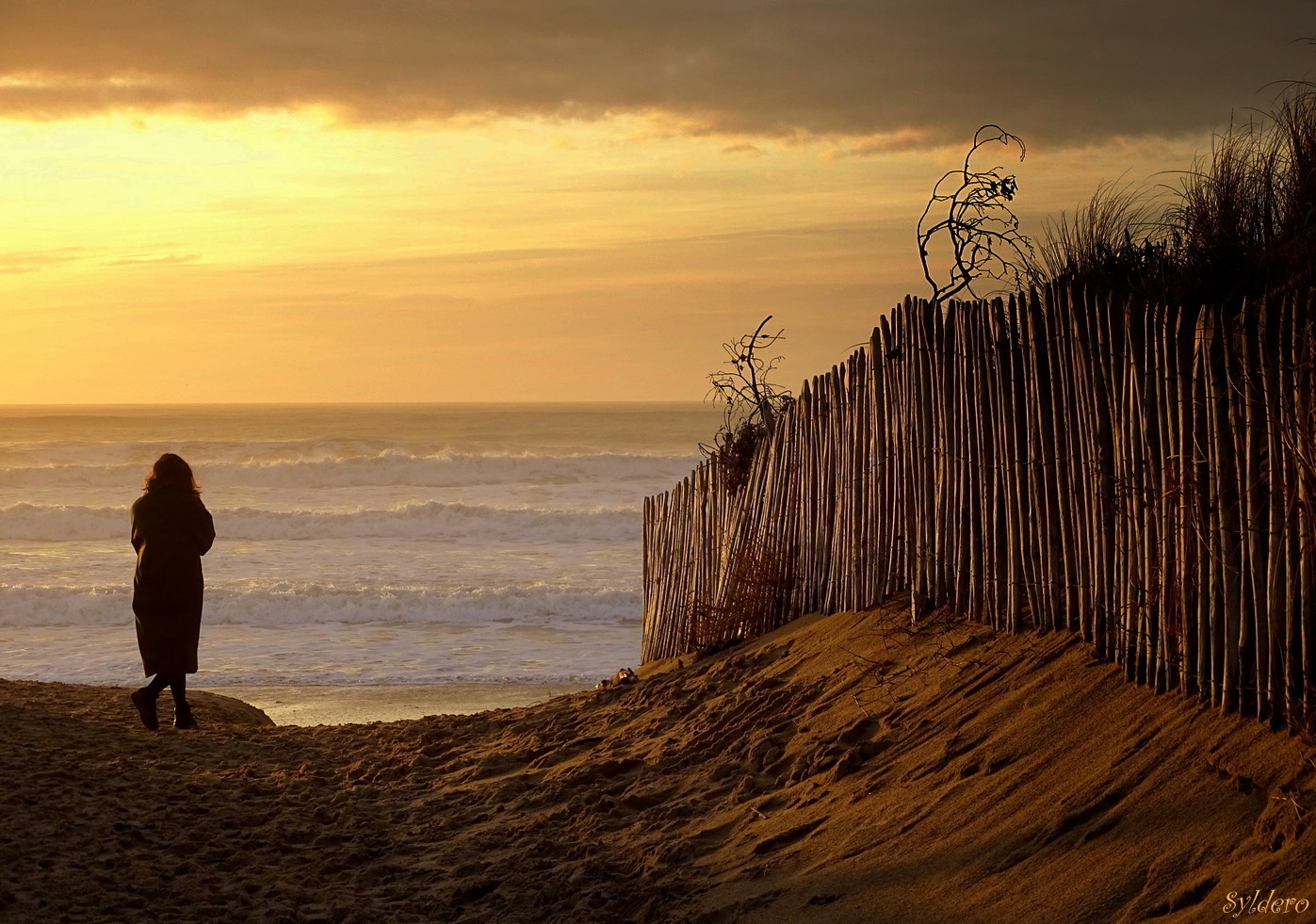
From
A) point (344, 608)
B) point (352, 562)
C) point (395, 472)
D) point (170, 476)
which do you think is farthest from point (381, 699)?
point (395, 472)

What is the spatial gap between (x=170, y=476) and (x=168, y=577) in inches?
23.8

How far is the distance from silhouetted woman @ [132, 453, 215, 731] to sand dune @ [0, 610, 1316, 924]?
831 mm

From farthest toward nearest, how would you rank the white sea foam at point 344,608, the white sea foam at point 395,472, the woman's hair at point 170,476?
1. the white sea foam at point 395,472
2. the white sea foam at point 344,608
3. the woman's hair at point 170,476

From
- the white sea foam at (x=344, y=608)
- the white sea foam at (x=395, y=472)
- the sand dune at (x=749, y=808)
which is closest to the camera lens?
the sand dune at (x=749, y=808)

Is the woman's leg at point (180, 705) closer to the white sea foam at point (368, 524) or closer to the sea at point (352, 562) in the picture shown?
the sea at point (352, 562)

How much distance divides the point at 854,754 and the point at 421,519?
2046cm

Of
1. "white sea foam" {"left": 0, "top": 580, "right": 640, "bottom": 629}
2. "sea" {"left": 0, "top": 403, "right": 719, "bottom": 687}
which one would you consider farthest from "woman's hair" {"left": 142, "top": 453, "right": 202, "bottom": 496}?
"white sea foam" {"left": 0, "top": 580, "right": 640, "bottom": 629}

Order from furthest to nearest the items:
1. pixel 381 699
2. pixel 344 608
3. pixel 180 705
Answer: pixel 344 608, pixel 381 699, pixel 180 705

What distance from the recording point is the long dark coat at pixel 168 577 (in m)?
6.58

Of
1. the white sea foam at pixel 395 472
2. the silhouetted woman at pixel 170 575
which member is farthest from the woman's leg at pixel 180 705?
the white sea foam at pixel 395 472

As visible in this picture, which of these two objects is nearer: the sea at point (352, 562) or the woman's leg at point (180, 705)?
the woman's leg at point (180, 705)

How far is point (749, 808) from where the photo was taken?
12.9 feet

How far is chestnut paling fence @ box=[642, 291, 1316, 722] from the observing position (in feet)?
9.75

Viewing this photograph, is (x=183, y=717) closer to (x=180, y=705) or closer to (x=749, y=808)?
(x=180, y=705)
